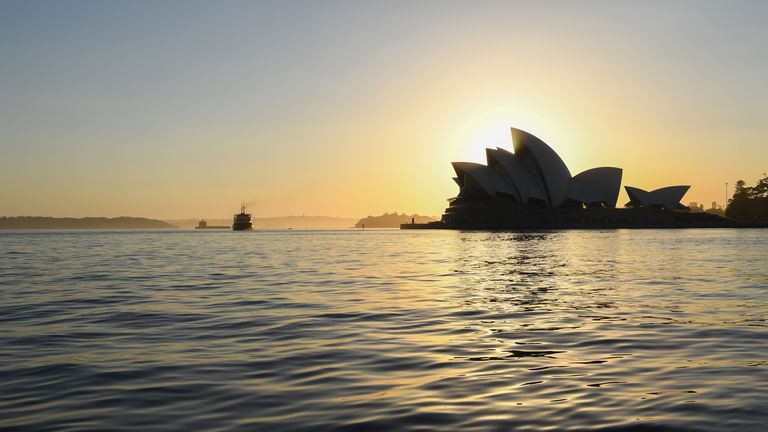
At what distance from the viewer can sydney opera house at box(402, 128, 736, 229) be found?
12409cm

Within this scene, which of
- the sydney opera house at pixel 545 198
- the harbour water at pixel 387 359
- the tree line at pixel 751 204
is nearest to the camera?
the harbour water at pixel 387 359

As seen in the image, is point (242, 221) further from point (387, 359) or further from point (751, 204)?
point (387, 359)

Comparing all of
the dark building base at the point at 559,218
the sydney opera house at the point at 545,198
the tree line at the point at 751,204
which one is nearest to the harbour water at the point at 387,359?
the sydney opera house at the point at 545,198

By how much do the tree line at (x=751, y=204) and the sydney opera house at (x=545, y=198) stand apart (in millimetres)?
25881

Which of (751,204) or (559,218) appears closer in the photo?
(559,218)

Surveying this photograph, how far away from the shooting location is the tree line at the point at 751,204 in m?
168

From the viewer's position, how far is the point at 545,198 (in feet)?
430

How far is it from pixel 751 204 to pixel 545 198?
241 feet

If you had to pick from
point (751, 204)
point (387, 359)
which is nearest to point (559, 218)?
point (751, 204)

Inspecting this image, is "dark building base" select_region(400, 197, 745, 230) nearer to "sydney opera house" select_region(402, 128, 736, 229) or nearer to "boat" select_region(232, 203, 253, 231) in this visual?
"sydney opera house" select_region(402, 128, 736, 229)

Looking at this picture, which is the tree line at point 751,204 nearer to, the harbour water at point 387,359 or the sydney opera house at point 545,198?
the sydney opera house at point 545,198

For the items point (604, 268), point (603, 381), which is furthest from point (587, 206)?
point (603, 381)

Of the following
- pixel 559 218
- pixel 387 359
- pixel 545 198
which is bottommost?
pixel 387 359

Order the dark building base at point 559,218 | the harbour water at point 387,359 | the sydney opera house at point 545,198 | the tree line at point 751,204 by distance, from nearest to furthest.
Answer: the harbour water at point 387,359 → the sydney opera house at point 545,198 → the dark building base at point 559,218 → the tree line at point 751,204
